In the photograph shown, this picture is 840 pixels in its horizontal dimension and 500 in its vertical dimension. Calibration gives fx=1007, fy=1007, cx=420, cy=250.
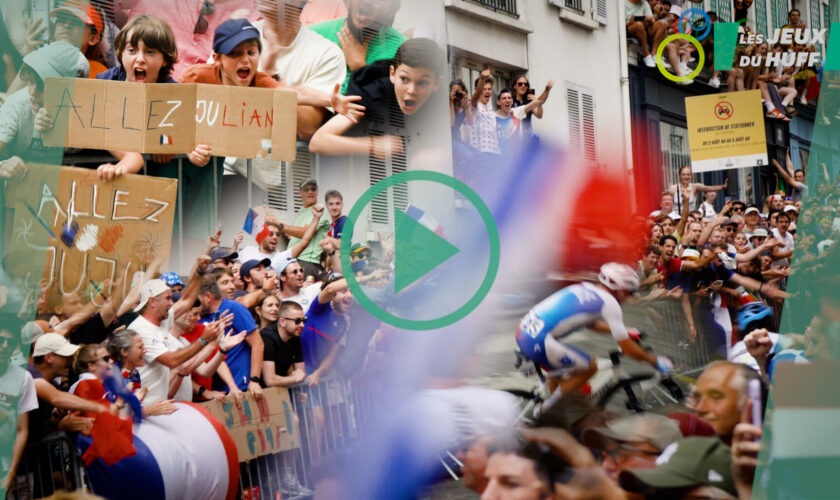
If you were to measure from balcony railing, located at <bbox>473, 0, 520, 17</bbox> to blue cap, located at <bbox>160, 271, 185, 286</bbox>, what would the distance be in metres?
2.63

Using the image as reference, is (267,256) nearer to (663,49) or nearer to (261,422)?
(261,422)

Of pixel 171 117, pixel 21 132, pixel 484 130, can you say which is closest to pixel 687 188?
pixel 484 130

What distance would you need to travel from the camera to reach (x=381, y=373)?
509cm

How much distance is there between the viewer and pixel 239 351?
505 cm

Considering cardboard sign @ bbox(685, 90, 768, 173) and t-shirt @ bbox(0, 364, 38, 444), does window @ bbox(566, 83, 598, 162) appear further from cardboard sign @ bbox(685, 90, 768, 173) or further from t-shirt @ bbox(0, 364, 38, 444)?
t-shirt @ bbox(0, 364, 38, 444)

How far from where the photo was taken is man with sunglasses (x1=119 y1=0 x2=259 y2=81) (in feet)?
16.6

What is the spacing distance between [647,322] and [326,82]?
8.86 feet

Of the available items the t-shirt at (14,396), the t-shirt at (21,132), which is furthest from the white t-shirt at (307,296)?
the t-shirt at (14,396)

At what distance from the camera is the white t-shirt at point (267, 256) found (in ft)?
17.3

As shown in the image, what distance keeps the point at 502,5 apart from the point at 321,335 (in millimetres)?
2575

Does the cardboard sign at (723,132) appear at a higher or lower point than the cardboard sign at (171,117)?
higher

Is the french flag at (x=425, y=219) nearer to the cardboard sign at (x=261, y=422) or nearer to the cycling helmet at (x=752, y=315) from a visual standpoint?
the cardboard sign at (x=261, y=422)

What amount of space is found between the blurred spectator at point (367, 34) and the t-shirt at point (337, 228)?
0.72m

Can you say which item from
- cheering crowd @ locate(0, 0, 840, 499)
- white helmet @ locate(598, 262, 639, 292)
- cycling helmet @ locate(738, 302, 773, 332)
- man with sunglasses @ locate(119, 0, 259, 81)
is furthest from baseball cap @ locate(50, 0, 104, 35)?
cycling helmet @ locate(738, 302, 773, 332)
